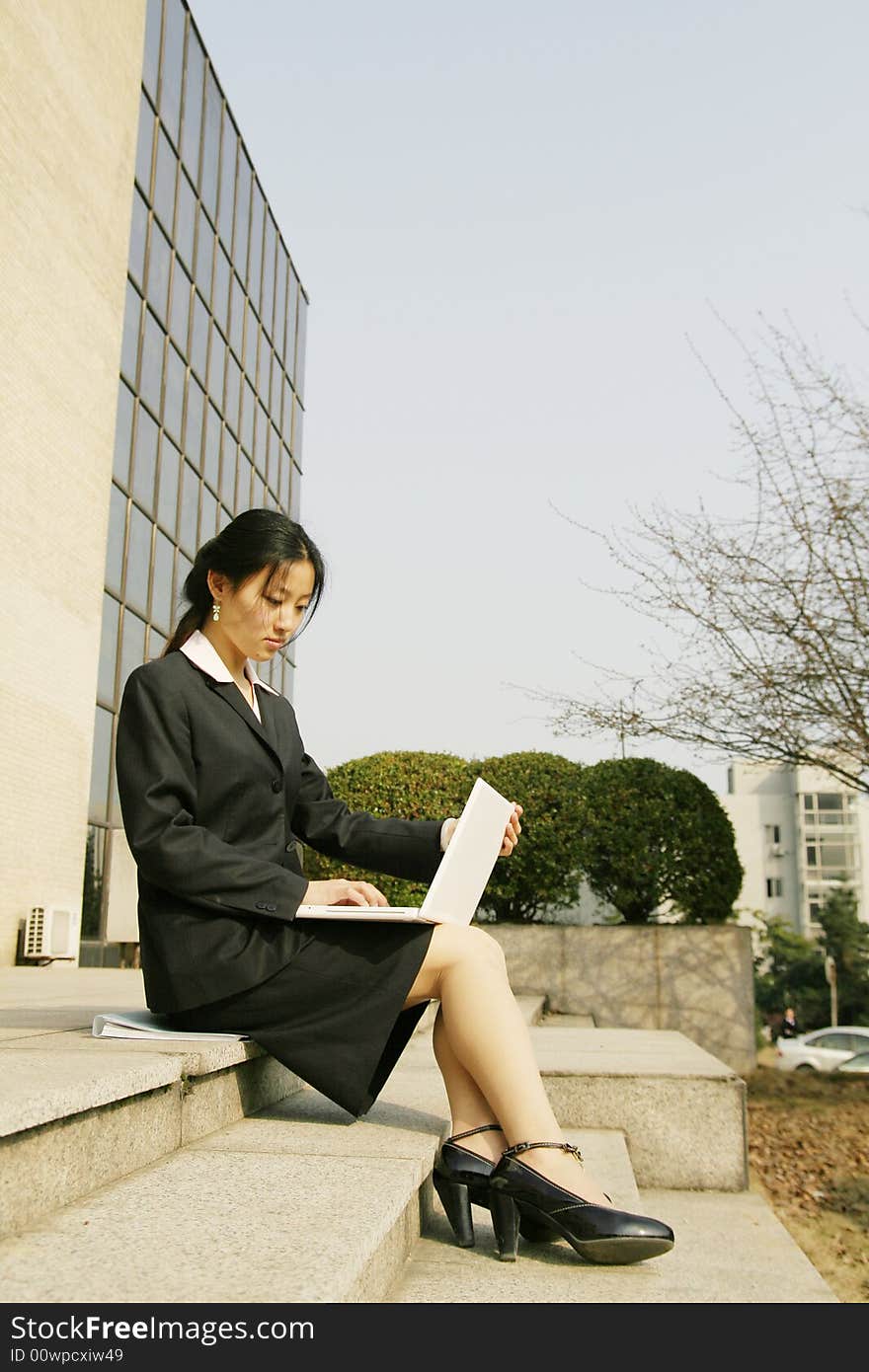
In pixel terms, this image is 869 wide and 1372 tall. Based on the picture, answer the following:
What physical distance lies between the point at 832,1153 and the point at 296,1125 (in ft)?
11.5

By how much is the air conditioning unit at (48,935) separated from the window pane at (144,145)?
904 cm

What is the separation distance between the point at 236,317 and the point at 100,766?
8.58 meters

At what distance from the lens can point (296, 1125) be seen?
2559 millimetres

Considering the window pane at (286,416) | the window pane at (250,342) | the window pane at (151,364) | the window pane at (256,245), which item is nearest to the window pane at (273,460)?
the window pane at (286,416)

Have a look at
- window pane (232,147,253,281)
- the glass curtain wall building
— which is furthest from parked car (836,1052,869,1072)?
window pane (232,147,253,281)

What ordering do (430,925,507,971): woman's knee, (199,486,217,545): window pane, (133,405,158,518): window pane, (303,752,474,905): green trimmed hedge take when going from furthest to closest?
1. (199,486,217,545): window pane
2. (133,405,158,518): window pane
3. (303,752,474,905): green trimmed hedge
4. (430,925,507,971): woman's knee

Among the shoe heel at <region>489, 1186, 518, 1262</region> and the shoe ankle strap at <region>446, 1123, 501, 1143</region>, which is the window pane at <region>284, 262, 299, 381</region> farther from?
the shoe heel at <region>489, 1186, 518, 1262</region>

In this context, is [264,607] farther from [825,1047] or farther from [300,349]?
[825,1047]

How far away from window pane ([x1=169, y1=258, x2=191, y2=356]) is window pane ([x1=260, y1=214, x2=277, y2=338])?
3852 mm

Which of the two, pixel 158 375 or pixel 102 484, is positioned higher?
pixel 158 375

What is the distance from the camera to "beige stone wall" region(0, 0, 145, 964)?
33.2 ft

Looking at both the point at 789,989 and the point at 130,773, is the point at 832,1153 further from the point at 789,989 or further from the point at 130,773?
the point at 789,989
